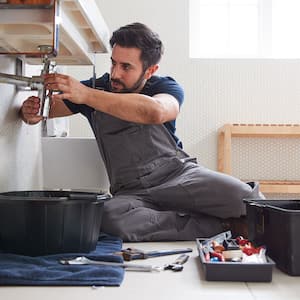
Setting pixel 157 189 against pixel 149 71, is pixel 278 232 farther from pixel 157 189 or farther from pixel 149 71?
pixel 149 71

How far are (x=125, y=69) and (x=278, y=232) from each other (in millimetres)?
777

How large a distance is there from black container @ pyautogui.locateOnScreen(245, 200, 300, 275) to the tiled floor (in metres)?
0.03

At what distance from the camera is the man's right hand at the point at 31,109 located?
1471mm

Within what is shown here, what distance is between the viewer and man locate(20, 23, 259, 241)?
1.36 meters

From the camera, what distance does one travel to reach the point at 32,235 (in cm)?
103

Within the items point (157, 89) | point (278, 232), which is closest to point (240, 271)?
point (278, 232)

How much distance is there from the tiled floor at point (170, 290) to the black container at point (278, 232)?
3 centimetres

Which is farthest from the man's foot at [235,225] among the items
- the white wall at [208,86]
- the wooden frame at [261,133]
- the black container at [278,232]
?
the white wall at [208,86]

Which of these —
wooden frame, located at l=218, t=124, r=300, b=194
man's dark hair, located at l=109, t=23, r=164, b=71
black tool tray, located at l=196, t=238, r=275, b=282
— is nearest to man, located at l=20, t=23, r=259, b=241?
man's dark hair, located at l=109, t=23, r=164, b=71

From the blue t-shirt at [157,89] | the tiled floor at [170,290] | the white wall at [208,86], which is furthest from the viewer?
the white wall at [208,86]

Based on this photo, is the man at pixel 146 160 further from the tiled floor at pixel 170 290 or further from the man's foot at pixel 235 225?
the tiled floor at pixel 170 290

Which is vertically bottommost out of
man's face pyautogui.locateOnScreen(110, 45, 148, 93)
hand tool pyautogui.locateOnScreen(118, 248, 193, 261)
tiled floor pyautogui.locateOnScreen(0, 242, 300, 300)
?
tiled floor pyautogui.locateOnScreen(0, 242, 300, 300)

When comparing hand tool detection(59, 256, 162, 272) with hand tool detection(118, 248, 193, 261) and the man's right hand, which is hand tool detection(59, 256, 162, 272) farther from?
the man's right hand

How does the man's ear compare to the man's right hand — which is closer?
the man's right hand
